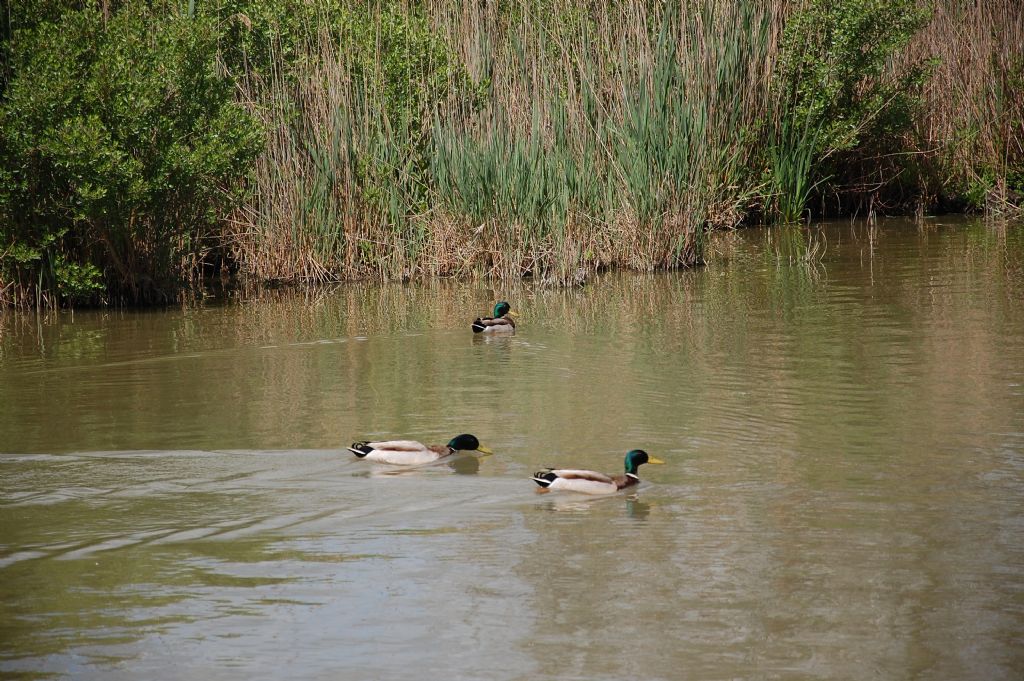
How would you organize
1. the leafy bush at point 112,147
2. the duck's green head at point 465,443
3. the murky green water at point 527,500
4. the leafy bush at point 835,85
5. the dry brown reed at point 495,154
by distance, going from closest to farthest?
the murky green water at point 527,500 < the duck's green head at point 465,443 < the leafy bush at point 112,147 < the dry brown reed at point 495,154 < the leafy bush at point 835,85

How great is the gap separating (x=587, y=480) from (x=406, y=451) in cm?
128

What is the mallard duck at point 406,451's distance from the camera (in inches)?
328

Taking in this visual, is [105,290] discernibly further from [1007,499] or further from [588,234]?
[1007,499]

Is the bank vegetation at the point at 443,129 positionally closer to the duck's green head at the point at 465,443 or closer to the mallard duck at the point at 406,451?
the mallard duck at the point at 406,451

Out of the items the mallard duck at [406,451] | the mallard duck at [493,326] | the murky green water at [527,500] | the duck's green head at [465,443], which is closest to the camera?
the murky green water at [527,500]

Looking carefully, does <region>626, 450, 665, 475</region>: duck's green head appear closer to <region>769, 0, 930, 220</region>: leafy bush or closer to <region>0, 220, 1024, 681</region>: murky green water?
<region>0, 220, 1024, 681</region>: murky green water

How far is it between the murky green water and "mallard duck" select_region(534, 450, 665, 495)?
0.09m

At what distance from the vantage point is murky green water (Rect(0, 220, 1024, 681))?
5.77 metres

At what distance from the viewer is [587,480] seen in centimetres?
769

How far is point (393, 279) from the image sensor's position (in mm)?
16109

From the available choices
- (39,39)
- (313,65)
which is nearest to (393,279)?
(313,65)

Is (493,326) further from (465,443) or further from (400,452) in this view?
(400,452)

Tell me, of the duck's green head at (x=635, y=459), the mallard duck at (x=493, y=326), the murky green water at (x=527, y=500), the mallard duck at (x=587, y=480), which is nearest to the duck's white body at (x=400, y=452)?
the murky green water at (x=527, y=500)

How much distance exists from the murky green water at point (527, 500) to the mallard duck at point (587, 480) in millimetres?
85
